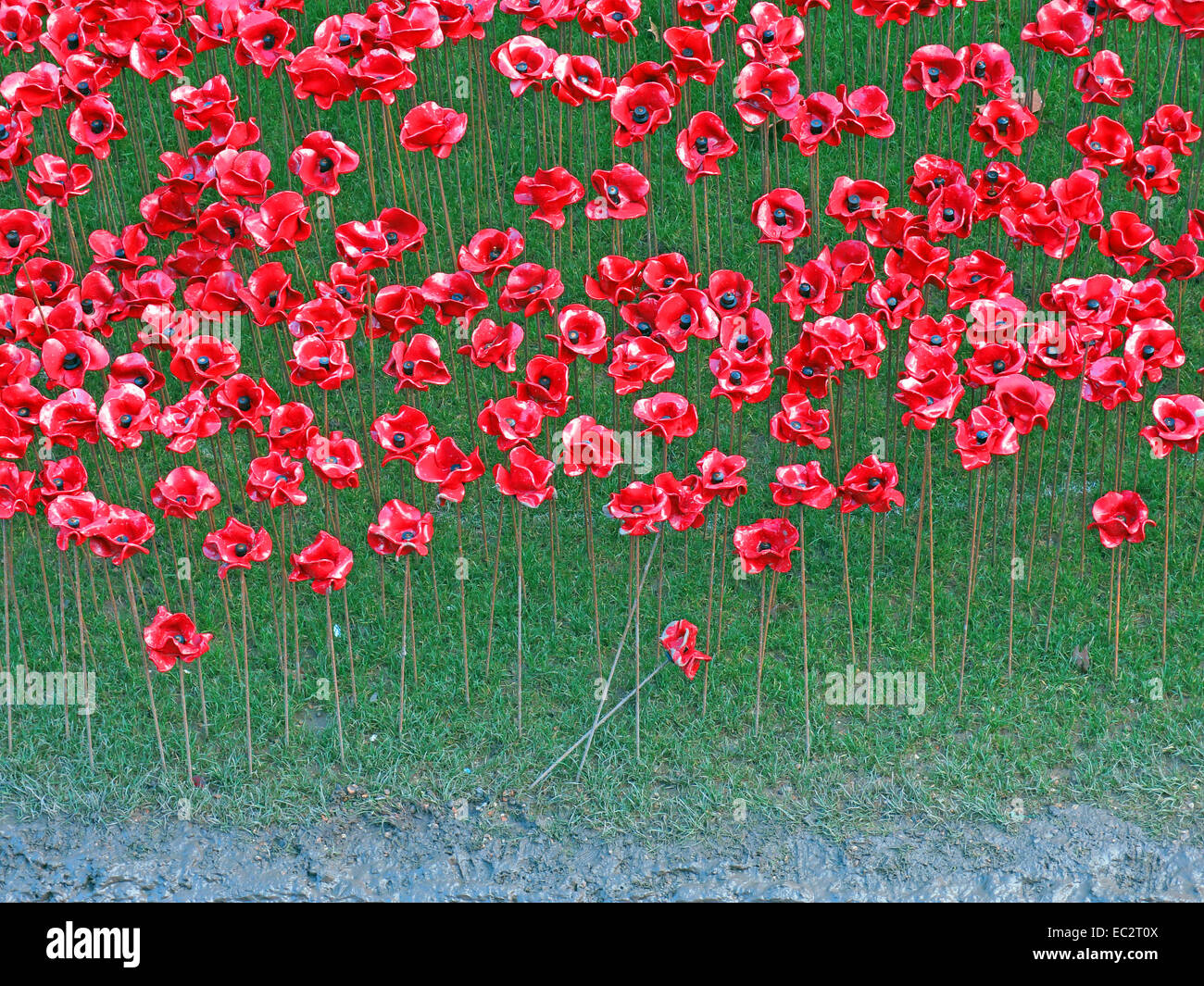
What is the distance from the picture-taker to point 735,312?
3.77m

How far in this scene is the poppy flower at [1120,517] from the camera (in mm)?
3787

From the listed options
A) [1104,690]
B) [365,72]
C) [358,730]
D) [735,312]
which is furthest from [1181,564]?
[365,72]

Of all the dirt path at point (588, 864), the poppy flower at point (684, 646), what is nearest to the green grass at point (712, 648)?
the dirt path at point (588, 864)

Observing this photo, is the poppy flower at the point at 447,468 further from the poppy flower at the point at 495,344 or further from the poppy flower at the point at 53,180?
the poppy flower at the point at 53,180

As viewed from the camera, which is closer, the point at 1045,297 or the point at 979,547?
the point at 1045,297

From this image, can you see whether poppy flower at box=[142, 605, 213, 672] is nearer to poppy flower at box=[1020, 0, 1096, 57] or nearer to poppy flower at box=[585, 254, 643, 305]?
poppy flower at box=[585, 254, 643, 305]

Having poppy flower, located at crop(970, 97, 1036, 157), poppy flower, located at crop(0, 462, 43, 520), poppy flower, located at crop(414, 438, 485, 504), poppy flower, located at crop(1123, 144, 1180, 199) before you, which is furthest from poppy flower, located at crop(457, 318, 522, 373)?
poppy flower, located at crop(1123, 144, 1180, 199)

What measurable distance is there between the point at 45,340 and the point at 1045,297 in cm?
274

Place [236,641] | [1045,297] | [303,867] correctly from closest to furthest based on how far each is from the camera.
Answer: [303,867], [1045,297], [236,641]

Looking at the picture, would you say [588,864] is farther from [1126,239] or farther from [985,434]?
[1126,239]

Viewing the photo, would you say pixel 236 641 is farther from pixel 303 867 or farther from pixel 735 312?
pixel 735 312

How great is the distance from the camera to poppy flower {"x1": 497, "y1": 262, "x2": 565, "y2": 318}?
12.6ft

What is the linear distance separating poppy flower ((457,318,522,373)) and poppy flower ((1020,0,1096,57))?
1.75 meters

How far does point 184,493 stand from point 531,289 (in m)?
1.09
